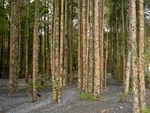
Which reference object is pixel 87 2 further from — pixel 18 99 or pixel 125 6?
pixel 125 6

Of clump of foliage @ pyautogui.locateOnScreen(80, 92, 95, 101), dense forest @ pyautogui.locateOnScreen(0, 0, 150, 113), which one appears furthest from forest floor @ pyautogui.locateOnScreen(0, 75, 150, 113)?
dense forest @ pyautogui.locateOnScreen(0, 0, 150, 113)

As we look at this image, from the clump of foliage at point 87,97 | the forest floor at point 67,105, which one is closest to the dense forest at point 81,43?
the clump of foliage at point 87,97

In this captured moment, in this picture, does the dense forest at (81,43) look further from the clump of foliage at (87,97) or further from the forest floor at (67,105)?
the forest floor at (67,105)

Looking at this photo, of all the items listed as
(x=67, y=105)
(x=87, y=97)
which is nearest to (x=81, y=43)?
(x=87, y=97)

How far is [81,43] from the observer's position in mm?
17969

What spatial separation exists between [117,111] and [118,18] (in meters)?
17.1

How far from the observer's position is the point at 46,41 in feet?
113

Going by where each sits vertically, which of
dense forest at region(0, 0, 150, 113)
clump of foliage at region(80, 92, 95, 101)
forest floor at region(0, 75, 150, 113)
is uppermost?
dense forest at region(0, 0, 150, 113)

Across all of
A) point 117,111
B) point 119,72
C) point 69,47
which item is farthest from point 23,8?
point 117,111

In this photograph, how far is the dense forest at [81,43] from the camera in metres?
10.8

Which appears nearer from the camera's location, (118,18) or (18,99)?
(18,99)

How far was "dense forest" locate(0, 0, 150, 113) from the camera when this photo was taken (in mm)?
10777

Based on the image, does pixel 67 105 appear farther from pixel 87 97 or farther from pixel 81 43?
pixel 81 43

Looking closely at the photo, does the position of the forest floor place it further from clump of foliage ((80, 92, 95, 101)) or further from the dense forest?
the dense forest
